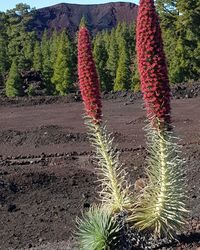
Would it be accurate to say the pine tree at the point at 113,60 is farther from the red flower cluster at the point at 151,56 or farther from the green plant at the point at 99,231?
the red flower cluster at the point at 151,56

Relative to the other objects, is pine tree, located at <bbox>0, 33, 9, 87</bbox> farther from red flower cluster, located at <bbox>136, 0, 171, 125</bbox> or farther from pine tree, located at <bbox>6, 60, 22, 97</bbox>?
red flower cluster, located at <bbox>136, 0, 171, 125</bbox>

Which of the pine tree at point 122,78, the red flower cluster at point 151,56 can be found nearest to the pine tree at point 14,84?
the pine tree at point 122,78

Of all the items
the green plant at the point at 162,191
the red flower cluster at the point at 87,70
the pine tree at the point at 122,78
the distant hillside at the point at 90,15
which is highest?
the distant hillside at the point at 90,15

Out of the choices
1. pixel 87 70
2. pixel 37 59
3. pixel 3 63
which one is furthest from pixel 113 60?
pixel 87 70

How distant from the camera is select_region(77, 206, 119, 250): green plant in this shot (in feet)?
23.6

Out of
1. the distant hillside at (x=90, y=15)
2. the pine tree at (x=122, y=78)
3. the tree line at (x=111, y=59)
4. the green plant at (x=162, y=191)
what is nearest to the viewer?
the green plant at (x=162, y=191)

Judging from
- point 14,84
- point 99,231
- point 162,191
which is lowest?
point 14,84

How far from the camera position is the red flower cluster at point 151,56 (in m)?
5.94

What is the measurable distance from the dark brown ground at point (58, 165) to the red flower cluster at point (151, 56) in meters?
2.58

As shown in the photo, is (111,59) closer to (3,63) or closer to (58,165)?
(3,63)

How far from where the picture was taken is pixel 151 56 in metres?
5.98

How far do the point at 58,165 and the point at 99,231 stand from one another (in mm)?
9513

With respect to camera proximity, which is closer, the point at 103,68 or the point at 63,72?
the point at 63,72

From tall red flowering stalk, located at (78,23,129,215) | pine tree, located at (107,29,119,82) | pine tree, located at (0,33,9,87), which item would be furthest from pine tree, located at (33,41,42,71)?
tall red flowering stalk, located at (78,23,129,215)
